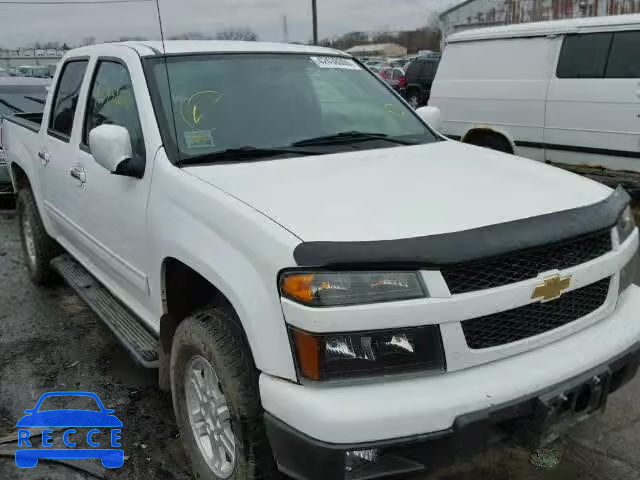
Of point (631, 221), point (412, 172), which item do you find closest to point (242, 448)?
point (412, 172)

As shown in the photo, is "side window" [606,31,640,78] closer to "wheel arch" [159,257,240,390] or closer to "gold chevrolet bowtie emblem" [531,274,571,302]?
"gold chevrolet bowtie emblem" [531,274,571,302]

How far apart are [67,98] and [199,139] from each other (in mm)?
1795

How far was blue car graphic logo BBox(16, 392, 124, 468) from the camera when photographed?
2.93 m

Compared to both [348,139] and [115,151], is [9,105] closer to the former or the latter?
[115,151]

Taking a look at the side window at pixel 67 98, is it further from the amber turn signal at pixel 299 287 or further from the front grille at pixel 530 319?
the front grille at pixel 530 319

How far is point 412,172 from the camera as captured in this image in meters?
2.69

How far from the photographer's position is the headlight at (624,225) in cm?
248

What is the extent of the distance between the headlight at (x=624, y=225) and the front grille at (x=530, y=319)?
0.27 m

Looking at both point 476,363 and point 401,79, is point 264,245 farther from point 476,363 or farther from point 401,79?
point 401,79

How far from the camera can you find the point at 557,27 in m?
7.05

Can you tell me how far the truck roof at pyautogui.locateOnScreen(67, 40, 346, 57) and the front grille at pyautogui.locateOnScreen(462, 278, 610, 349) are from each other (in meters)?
2.11

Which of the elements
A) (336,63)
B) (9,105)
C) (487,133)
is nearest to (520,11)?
(487,133)

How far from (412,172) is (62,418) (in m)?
2.22

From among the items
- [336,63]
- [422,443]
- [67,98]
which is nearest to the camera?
[422,443]
